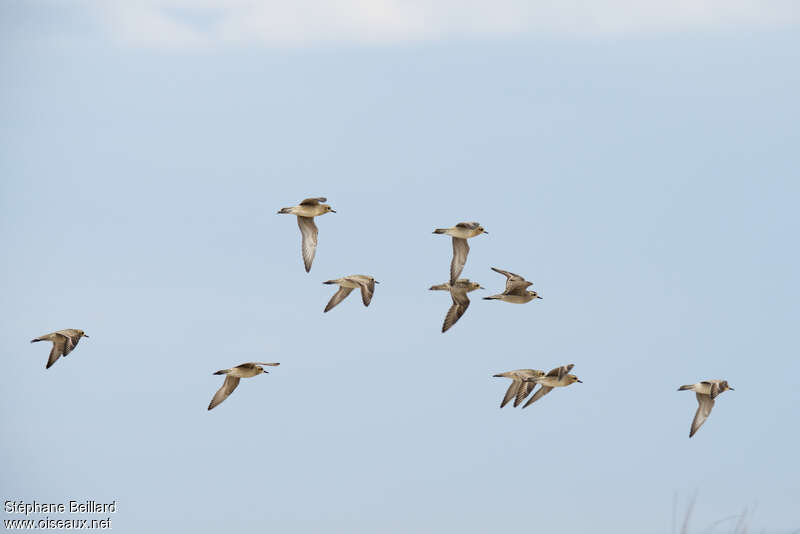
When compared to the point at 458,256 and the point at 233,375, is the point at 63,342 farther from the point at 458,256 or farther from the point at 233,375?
the point at 458,256

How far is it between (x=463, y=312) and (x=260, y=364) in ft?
18.0

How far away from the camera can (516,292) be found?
94.1 ft

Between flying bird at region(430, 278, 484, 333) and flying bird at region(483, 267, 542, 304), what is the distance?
1.25 m

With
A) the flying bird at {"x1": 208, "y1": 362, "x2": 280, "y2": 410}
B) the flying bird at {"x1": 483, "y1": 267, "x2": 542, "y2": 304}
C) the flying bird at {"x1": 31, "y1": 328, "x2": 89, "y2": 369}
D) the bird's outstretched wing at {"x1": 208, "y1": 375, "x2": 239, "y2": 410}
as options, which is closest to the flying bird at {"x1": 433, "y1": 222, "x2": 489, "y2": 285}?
the flying bird at {"x1": 483, "y1": 267, "x2": 542, "y2": 304}

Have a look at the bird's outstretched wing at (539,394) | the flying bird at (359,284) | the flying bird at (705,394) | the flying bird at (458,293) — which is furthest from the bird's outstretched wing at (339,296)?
the flying bird at (705,394)

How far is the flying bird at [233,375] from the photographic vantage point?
27547mm

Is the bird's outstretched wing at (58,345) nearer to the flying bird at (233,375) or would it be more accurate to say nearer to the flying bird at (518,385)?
the flying bird at (233,375)

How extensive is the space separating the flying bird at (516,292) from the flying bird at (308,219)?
4495 mm

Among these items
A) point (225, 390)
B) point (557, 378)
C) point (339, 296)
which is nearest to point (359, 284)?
point (339, 296)

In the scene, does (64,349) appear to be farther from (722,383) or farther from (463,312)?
(722,383)

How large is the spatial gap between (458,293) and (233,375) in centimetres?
602

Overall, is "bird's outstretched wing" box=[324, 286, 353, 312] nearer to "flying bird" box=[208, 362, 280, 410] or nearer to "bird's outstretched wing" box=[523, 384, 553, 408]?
"flying bird" box=[208, 362, 280, 410]

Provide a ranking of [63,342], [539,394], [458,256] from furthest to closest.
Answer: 1. [458,256]
2. [539,394]
3. [63,342]

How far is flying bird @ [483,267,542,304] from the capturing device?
93.5 ft
